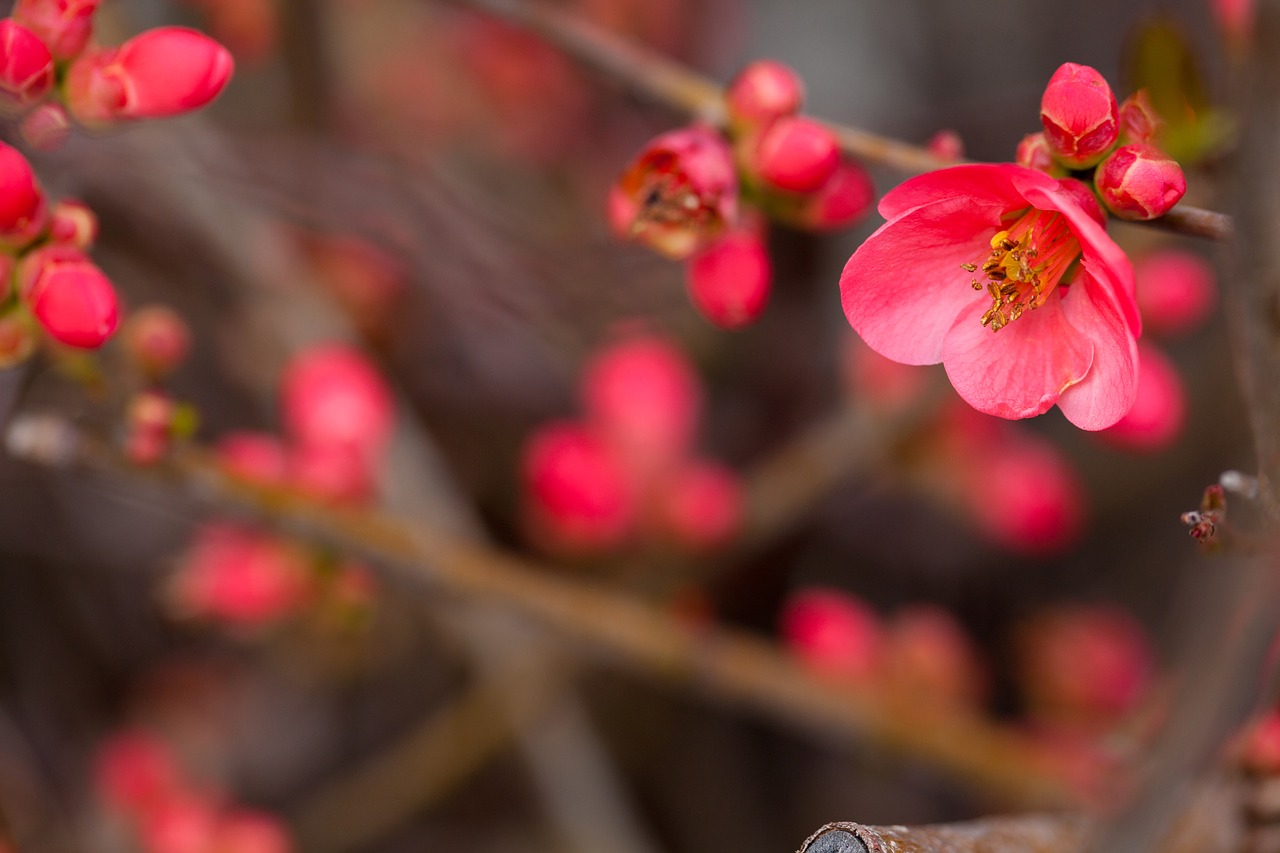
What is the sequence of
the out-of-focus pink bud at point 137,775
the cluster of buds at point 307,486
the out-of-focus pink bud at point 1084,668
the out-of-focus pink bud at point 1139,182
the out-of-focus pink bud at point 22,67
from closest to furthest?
the out-of-focus pink bud at point 1139,182, the out-of-focus pink bud at point 22,67, the cluster of buds at point 307,486, the out-of-focus pink bud at point 137,775, the out-of-focus pink bud at point 1084,668

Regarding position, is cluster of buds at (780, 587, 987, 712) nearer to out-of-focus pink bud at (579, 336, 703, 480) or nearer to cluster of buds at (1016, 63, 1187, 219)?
out-of-focus pink bud at (579, 336, 703, 480)

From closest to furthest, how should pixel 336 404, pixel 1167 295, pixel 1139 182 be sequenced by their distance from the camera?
pixel 1139 182 < pixel 1167 295 < pixel 336 404

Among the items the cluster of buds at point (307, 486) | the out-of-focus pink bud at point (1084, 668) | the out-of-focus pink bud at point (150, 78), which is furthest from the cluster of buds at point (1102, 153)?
the out-of-focus pink bud at point (1084, 668)


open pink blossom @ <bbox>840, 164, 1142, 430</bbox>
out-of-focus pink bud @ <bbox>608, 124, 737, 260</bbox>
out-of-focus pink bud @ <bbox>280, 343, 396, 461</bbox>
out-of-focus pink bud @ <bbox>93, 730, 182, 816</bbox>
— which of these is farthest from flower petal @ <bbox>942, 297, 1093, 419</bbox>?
out-of-focus pink bud @ <bbox>93, 730, 182, 816</bbox>

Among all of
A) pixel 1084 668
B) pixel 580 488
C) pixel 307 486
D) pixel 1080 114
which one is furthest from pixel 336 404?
pixel 1084 668

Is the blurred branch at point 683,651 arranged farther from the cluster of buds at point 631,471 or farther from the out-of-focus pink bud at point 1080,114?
the out-of-focus pink bud at point 1080,114

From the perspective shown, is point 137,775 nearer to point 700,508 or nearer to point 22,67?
point 700,508

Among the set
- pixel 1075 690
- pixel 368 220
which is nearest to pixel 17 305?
pixel 368 220
